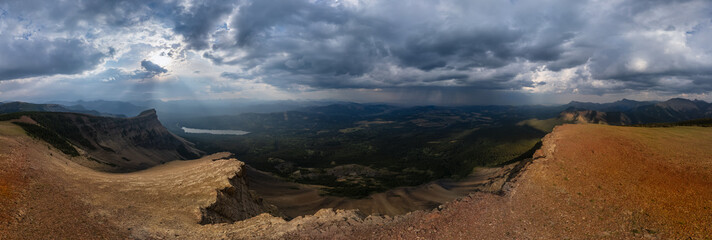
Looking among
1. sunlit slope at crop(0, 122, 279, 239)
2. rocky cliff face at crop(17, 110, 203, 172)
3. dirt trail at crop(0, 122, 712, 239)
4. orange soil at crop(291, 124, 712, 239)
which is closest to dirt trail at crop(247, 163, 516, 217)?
sunlit slope at crop(0, 122, 279, 239)

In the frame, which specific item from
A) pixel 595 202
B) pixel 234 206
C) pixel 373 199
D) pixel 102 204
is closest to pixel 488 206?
pixel 595 202

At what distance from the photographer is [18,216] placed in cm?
1639

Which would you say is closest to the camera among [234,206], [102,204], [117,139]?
[102,204]

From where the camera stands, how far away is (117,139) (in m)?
99.9

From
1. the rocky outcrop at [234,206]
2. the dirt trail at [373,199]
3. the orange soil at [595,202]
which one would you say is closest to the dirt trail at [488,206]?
the orange soil at [595,202]

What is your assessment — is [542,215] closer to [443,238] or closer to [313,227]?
[443,238]

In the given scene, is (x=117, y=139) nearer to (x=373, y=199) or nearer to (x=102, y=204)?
(x=102, y=204)

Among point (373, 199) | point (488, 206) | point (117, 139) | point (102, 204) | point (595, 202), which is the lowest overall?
point (373, 199)

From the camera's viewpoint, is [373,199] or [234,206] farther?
[373,199]

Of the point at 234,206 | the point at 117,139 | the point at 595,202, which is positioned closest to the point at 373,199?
the point at 234,206

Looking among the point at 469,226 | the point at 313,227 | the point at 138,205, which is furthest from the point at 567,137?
the point at 138,205

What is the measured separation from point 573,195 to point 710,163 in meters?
12.0

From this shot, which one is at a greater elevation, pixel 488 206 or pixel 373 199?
pixel 488 206

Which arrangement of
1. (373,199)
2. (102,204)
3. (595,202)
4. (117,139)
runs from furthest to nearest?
(117,139) < (373,199) < (102,204) < (595,202)
